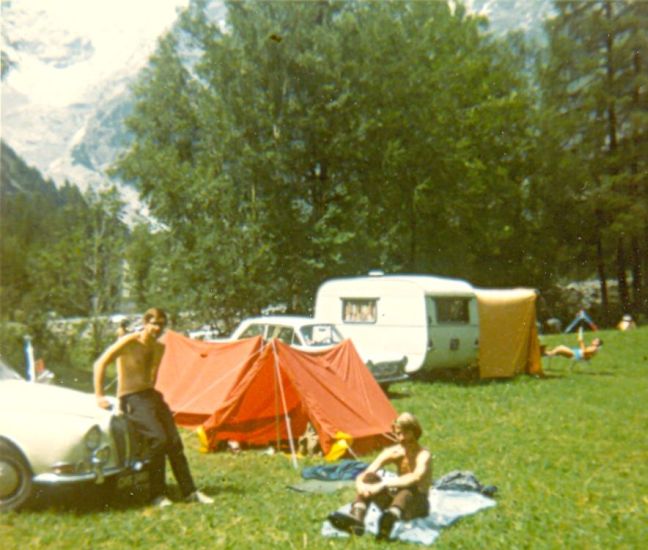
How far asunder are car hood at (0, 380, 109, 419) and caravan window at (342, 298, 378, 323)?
488 inches

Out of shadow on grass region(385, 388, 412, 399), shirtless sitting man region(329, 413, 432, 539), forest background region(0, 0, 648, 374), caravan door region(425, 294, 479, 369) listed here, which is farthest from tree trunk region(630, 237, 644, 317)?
shirtless sitting man region(329, 413, 432, 539)

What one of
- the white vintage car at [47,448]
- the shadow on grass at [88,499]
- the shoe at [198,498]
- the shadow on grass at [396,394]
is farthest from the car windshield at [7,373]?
the shadow on grass at [396,394]

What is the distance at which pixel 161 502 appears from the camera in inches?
311

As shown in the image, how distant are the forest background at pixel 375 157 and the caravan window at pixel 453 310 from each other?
798 cm

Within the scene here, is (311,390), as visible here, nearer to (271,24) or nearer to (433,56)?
(271,24)

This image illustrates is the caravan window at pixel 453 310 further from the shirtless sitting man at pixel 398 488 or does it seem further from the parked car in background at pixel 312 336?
the shirtless sitting man at pixel 398 488

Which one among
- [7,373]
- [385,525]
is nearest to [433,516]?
[385,525]

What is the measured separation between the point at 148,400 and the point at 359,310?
13.2 meters

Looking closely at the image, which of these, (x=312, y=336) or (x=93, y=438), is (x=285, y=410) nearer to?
(x=93, y=438)

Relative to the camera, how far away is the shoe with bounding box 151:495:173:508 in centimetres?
789

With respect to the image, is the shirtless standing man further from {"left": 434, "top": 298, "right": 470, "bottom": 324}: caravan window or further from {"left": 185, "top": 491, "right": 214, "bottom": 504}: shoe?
{"left": 434, "top": 298, "right": 470, "bottom": 324}: caravan window

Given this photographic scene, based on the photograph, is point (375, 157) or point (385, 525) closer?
point (385, 525)

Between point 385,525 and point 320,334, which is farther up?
point 320,334

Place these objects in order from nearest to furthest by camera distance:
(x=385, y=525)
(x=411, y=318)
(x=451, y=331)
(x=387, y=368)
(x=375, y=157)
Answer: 1. (x=385, y=525)
2. (x=387, y=368)
3. (x=411, y=318)
4. (x=451, y=331)
5. (x=375, y=157)
